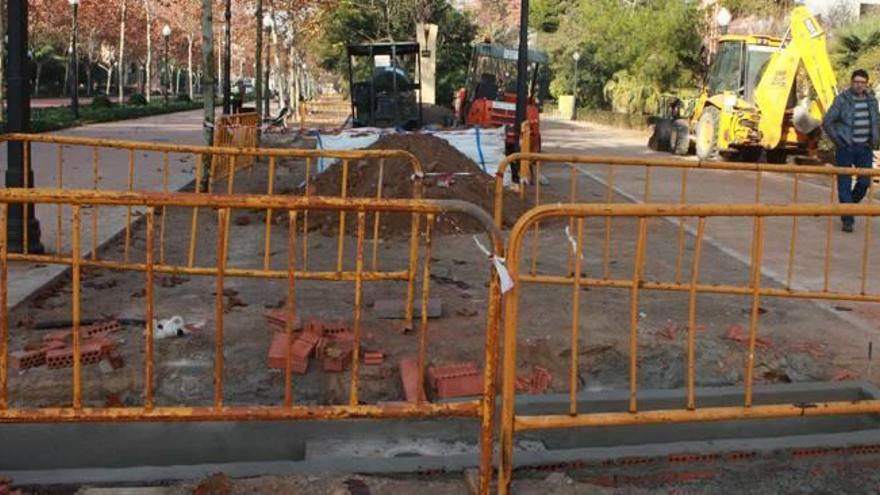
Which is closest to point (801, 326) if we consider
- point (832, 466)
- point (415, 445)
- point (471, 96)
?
point (832, 466)

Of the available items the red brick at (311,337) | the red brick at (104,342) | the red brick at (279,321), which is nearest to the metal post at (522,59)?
the red brick at (279,321)

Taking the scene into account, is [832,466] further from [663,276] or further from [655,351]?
[663,276]

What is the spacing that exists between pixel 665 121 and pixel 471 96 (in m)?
7.85

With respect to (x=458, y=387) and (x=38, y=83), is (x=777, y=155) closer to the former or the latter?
(x=458, y=387)

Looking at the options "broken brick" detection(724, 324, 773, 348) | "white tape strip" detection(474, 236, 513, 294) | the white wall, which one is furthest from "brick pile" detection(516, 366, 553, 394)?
the white wall

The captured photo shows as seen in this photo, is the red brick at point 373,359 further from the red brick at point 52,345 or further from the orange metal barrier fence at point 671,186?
the orange metal barrier fence at point 671,186

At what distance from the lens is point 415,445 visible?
4.82 metres

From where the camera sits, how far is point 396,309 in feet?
21.9

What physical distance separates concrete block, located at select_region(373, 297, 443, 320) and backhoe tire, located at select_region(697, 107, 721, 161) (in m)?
17.1

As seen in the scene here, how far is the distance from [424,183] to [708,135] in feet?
45.5

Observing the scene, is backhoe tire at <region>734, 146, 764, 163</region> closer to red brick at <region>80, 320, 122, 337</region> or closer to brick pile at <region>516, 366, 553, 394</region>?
brick pile at <region>516, 366, 553, 394</region>

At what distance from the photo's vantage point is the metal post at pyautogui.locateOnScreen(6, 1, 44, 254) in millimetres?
7859

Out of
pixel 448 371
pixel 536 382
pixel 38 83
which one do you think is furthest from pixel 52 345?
pixel 38 83

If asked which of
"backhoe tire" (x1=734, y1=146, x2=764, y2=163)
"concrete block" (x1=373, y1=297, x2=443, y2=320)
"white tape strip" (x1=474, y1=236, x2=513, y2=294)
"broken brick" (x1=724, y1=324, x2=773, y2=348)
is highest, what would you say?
"backhoe tire" (x1=734, y1=146, x2=764, y2=163)
